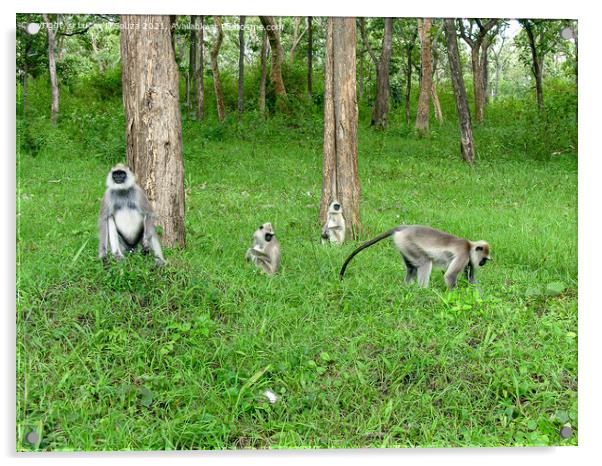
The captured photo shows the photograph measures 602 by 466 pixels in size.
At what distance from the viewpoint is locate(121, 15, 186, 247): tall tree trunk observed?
182 inches

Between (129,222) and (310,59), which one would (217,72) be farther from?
(129,222)

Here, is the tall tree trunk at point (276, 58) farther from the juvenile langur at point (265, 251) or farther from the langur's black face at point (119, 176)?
the langur's black face at point (119, 176)

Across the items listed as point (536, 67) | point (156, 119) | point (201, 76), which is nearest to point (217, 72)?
point (201, 76)

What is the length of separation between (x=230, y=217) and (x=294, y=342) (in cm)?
106

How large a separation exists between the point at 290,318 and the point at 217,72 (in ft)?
5.57

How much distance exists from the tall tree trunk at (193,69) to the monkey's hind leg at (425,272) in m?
1.91

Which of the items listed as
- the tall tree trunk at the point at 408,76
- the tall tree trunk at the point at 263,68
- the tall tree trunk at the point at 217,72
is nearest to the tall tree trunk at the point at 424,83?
the tall tree trunk at the point at 408,76

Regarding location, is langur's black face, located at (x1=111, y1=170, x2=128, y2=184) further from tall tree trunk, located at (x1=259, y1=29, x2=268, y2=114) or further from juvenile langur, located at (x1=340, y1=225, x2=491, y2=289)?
juvenile langur, located at (x1=340, y1=225, x2=491, y2=289)

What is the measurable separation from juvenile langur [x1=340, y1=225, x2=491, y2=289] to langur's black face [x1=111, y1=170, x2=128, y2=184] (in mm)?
1659

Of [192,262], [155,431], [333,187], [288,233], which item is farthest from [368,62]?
[155,431]

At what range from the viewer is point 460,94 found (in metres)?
5.02

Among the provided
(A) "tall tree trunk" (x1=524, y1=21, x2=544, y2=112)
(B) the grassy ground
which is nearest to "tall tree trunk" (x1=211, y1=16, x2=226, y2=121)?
(B) the grassy ground

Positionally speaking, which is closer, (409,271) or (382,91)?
(409,271)

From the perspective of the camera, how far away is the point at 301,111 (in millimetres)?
5207
